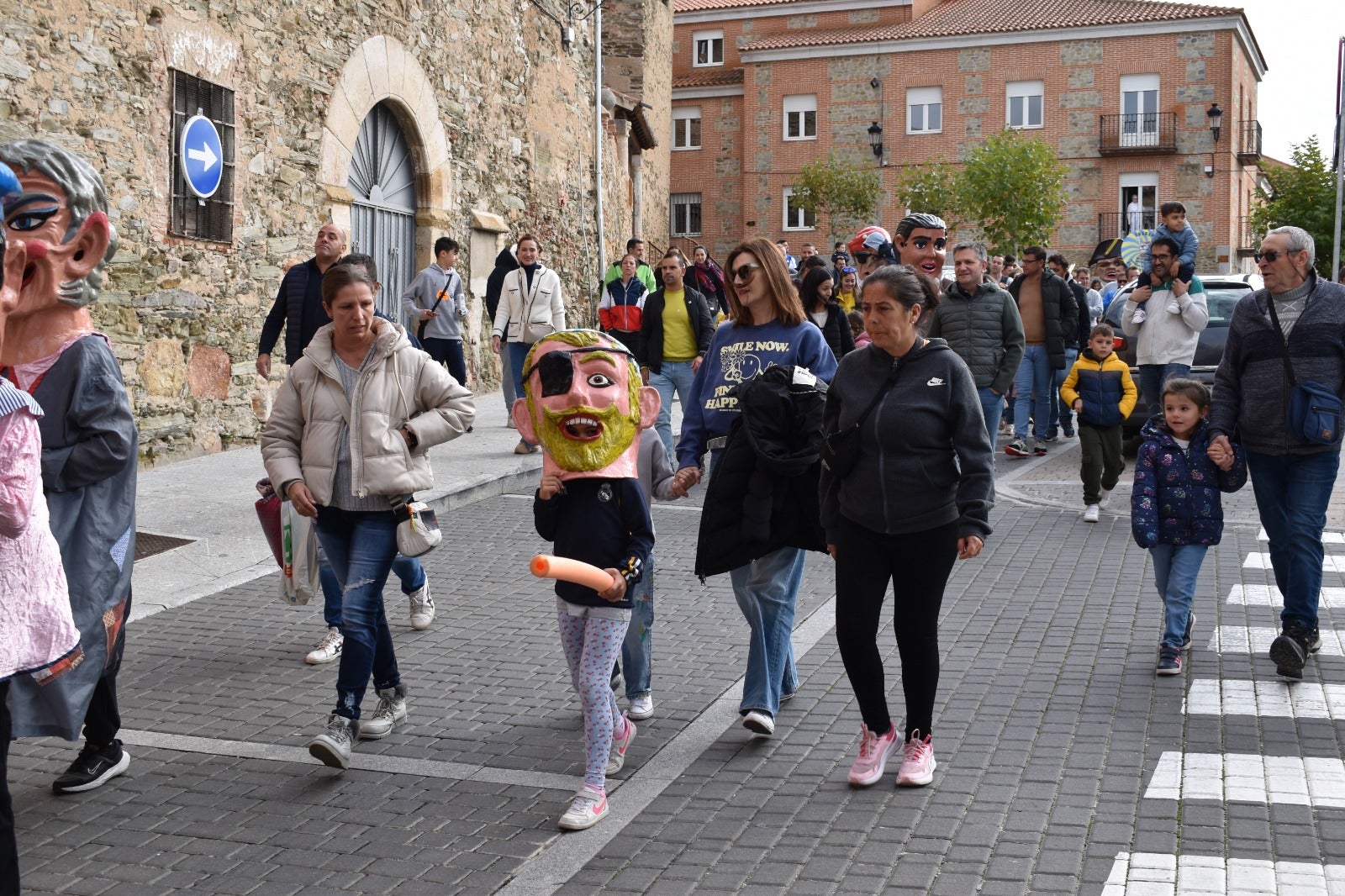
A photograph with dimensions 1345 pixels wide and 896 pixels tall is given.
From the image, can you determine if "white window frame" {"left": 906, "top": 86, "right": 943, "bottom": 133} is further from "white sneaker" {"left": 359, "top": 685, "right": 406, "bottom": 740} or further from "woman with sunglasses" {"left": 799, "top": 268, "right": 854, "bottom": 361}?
"white sneaker" {"left": 359, "top": 685, "right": 406, "bottom": 740}

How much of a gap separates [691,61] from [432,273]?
44537 mm

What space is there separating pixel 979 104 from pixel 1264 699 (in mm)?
45974

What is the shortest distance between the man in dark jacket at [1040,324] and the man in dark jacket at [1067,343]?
15 centimetres

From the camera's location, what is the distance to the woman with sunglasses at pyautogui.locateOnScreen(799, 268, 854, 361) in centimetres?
941

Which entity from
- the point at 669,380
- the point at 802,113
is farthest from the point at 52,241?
the point at 802,113

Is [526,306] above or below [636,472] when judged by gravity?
above

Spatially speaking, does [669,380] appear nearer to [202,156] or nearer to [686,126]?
[202,156]

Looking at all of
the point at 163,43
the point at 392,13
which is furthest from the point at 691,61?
the point at 163,43

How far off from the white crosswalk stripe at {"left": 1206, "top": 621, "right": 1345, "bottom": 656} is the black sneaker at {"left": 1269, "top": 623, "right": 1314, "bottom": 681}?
0.38 metres

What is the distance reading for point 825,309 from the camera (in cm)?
1031

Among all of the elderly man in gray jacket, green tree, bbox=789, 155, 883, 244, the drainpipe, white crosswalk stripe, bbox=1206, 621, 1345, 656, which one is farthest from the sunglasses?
green tree, bbox=789, 155, 883, 244

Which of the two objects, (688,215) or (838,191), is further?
(688,215)

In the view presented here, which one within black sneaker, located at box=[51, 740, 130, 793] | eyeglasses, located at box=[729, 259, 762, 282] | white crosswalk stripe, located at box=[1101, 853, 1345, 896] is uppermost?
eyeglasses, located at box=[729, 259, 762, 282]

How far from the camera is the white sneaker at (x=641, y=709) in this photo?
5.86 meters
